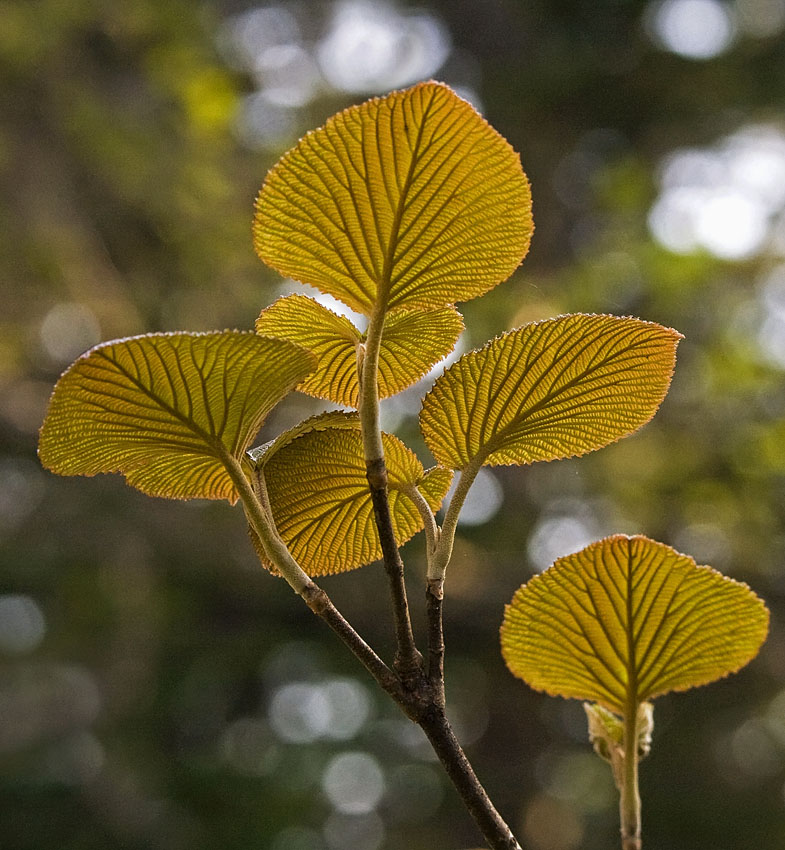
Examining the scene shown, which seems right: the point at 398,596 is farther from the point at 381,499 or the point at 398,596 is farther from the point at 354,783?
the point at 354,783

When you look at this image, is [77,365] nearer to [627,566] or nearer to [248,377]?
[248,377]

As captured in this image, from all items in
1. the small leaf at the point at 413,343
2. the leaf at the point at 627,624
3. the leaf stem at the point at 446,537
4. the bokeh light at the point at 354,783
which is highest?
the small leaf at the point at 413,343

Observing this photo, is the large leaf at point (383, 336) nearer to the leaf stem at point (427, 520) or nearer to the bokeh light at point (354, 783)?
the leaf stem at point (427, 520)

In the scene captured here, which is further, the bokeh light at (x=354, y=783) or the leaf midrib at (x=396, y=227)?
the bokeh light at (x=354, y=783)

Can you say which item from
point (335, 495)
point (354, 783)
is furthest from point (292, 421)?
point (335, 495)

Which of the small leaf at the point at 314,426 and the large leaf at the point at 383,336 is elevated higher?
the large leaf at the point at 383,336

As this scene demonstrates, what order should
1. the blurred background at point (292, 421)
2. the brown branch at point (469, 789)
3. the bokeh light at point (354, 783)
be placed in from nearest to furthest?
1. the brown branch at point (469, 789)
2. the blurred background at point (292, 421)
3. the bokeh light at point (354, 783)

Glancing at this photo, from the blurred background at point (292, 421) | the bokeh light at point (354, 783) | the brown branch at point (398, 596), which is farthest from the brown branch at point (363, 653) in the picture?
the bokeh light at point (354, 783)
